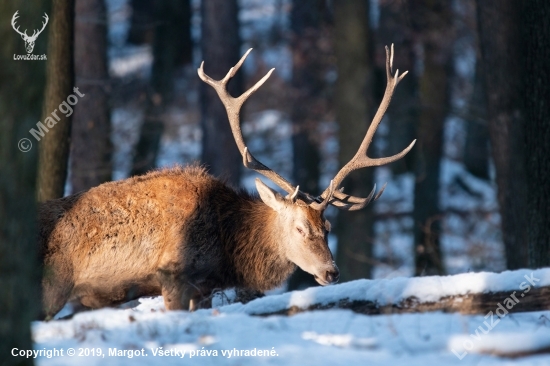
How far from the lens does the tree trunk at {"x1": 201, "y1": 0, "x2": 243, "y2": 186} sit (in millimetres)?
17766

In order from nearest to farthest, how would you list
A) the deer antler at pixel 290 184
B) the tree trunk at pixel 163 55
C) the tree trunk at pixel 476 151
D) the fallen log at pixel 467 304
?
the fallen log at pixel 467 304 → the deer antler at pixel 290 184 → the tree trunk at pixel 163 55 → the tree trunk at pixel 476 151

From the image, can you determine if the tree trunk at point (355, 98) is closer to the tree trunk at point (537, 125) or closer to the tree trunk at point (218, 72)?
the tree trunk at point (218, 72)

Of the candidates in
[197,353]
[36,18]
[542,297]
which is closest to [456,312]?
[542,297]

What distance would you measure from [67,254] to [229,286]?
6.08 feet

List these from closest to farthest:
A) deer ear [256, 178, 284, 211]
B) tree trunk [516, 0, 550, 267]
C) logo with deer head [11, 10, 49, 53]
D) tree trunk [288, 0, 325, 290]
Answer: logo with deer head [11, 10, 49, 53], deer ear [256, 178, 284, 211], tree trunk [516, 0, 550, 267], tree trunk [288, 0, 325, 290]

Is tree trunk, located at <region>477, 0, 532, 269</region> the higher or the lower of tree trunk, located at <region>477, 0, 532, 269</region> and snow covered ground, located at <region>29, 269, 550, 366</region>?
the higher

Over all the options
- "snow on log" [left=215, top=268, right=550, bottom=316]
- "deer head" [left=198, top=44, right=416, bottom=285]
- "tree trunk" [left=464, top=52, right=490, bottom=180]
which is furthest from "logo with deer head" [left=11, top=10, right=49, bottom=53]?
"tree trunk" [left=464, top=52, right=490, bottom=180]

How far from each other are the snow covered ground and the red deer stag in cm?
181

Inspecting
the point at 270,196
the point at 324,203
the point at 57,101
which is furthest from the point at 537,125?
the point at 57,101

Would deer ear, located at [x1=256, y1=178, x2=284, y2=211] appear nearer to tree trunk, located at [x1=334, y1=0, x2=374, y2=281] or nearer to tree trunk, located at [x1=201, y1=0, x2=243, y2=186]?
tree trunk, located at [x1=334, y1=0, x2=374, y2=281]

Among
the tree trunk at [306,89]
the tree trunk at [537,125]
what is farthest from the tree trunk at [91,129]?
the tree trunk at [306,89]

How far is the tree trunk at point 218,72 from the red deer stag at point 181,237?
28.4ft

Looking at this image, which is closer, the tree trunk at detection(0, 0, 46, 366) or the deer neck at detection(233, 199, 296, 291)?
the tree trunk at detection(0, 0, 46, 366)

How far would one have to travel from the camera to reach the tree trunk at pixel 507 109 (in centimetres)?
1055
